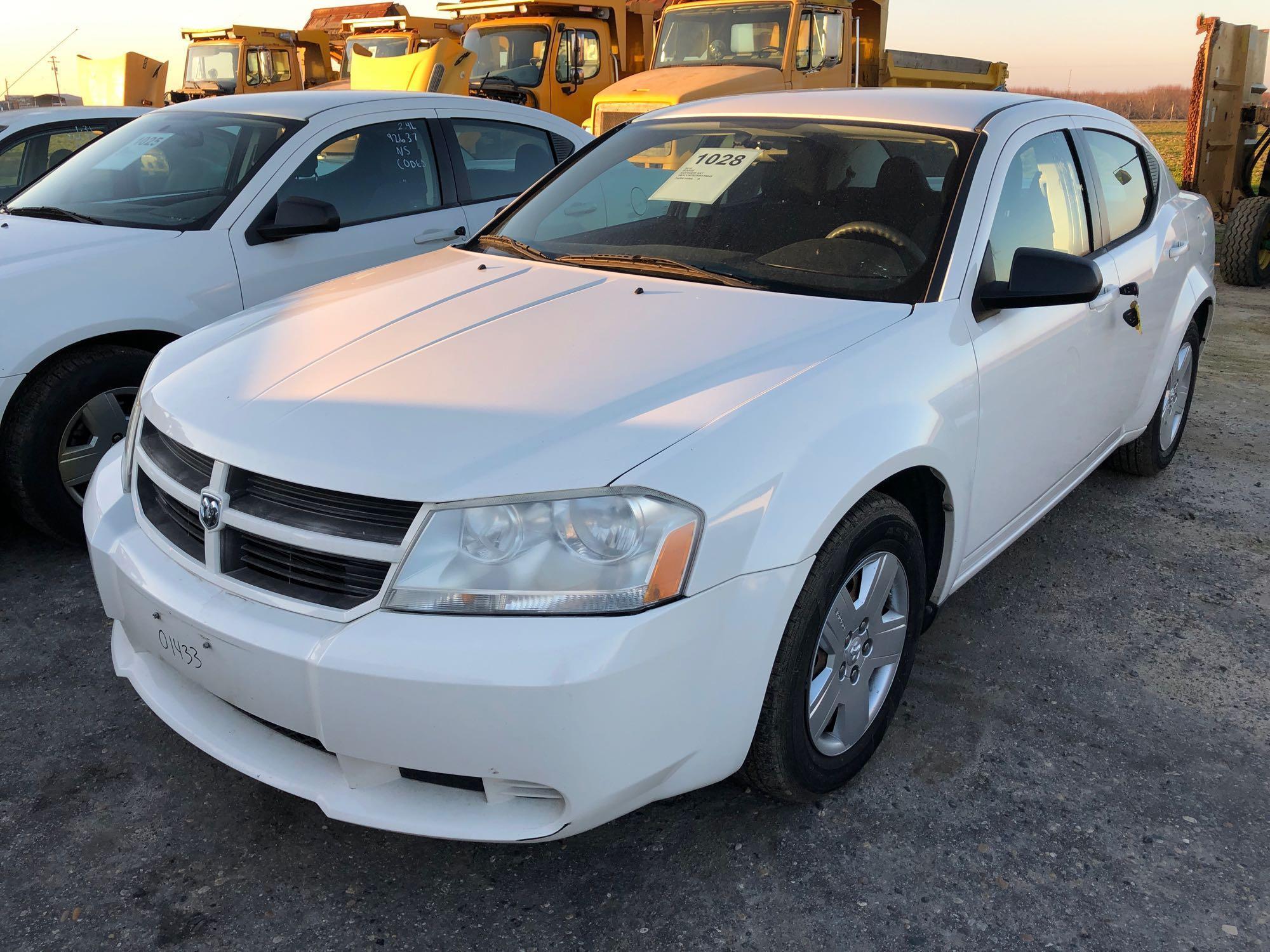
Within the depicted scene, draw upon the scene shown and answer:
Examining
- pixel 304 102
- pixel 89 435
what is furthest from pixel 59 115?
pixel 89 435

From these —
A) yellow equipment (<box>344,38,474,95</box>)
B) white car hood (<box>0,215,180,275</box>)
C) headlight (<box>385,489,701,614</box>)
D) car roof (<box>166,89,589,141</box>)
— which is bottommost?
headlight (<box>385,489,701,614</box>)

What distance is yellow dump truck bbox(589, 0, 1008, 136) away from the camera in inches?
427

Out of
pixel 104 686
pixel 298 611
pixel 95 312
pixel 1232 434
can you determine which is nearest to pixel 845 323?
pixel 298 611

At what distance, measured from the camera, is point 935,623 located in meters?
3.39

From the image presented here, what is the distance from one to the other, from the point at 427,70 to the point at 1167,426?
9.28 metres

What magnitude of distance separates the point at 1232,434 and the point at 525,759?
4744 millimetres

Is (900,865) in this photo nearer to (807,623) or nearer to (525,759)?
(807,623)

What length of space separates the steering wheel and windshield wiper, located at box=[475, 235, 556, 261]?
876 mm

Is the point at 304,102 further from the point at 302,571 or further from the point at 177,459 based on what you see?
the point at 302,571

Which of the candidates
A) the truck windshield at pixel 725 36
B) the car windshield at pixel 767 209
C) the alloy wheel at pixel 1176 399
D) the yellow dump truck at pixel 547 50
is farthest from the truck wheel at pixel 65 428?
the yellow dump truck at pixel 547 50

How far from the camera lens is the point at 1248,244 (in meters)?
9.33

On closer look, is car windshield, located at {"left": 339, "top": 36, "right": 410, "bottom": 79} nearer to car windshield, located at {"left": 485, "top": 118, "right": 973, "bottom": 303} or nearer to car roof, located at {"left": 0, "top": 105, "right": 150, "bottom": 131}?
car roof, located at {"left": 0, "top": 105, "right": 150, "bottom": 131}

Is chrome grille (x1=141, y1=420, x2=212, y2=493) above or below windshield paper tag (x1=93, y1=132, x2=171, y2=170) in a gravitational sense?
below

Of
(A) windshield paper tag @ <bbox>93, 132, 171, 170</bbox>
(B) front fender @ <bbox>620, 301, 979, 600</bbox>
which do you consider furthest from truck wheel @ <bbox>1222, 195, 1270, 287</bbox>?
(A) windshield paper tag @ <bbox>93, 132, 171, 170</bbox>
